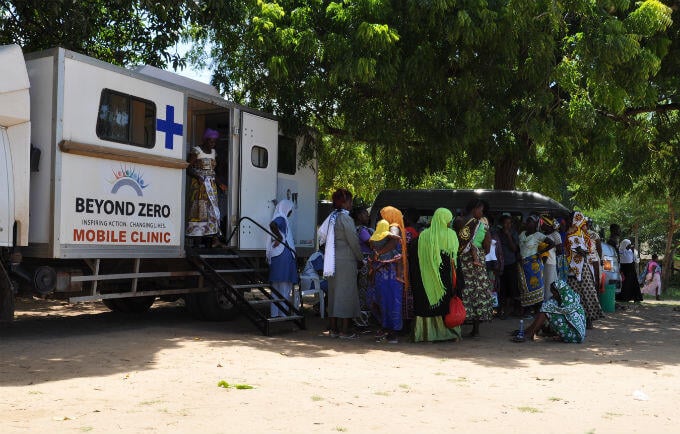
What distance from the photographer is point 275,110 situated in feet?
35.6

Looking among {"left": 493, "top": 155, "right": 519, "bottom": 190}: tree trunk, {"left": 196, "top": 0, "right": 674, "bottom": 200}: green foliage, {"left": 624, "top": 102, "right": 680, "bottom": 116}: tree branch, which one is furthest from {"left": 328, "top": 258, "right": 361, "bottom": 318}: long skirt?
{"left": 624, "top": 102, "right": 680, "bottom": 116}: tree branch

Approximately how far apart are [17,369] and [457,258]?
4878mm

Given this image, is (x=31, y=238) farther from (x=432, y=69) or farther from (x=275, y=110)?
(x=432, y=69)

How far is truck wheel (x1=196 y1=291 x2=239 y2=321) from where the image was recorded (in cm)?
966

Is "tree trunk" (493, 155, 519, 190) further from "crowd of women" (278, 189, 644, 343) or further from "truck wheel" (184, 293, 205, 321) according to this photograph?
"truck wheel" (184, 293, 205, 321)

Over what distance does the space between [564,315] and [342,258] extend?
274cm

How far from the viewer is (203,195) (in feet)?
30.4

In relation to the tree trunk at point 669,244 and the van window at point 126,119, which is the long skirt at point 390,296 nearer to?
the van window at point 126,119

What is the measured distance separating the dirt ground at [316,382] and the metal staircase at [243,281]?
0.26m

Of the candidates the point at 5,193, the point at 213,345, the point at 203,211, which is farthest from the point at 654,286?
the point at 5,193

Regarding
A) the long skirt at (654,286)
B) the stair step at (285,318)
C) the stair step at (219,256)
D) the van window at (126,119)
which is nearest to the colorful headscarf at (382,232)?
the stair step at (285,318)

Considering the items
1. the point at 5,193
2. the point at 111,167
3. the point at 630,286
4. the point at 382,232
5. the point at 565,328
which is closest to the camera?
the point at 5,193

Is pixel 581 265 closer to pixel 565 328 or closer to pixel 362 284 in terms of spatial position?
pixel 565 328

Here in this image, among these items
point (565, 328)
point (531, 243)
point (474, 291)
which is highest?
point (531, 243)
